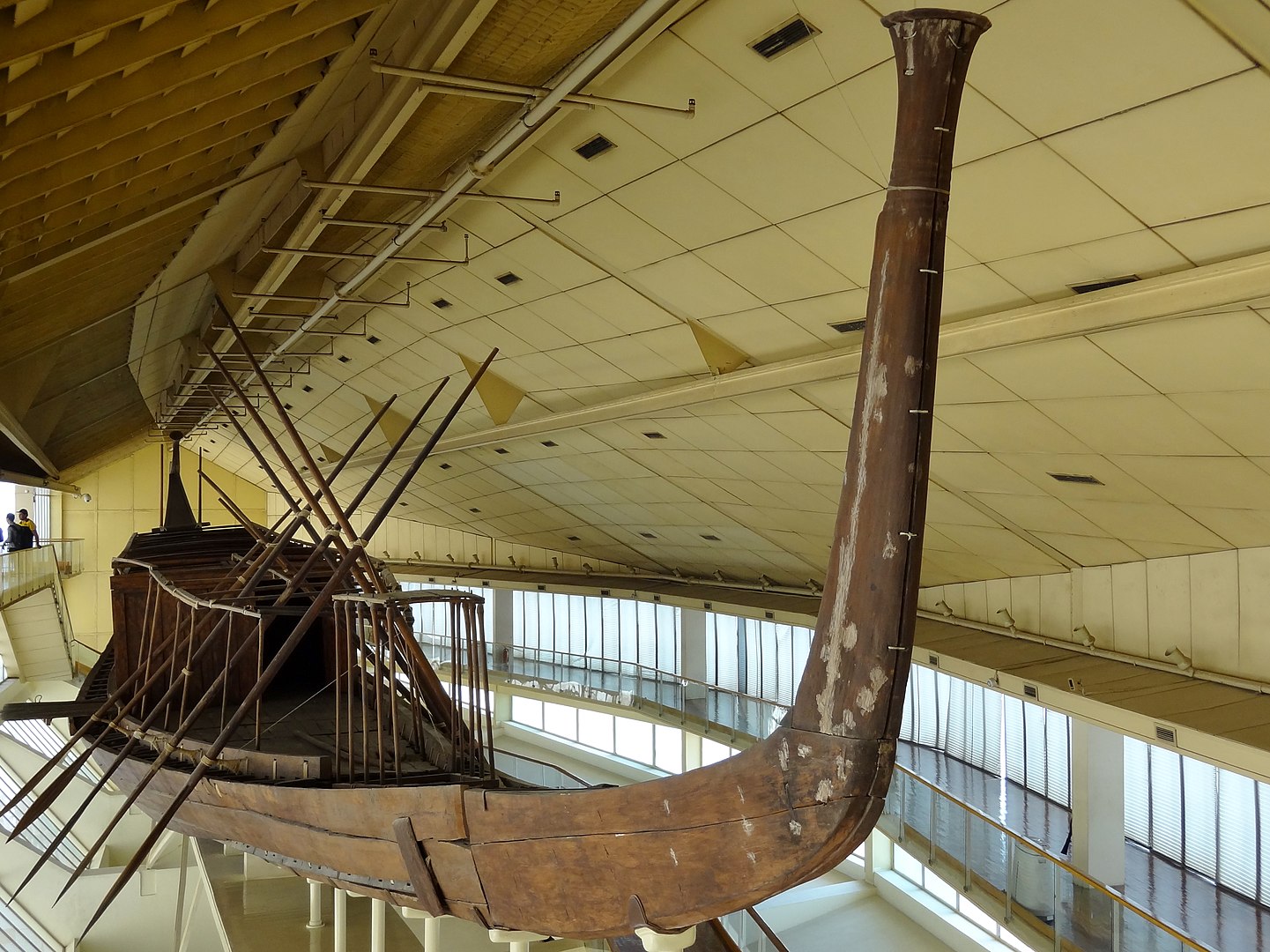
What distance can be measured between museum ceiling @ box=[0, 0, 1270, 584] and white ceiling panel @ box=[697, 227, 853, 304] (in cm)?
3

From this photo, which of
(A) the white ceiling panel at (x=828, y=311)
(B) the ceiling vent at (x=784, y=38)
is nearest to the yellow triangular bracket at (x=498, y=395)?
(A) the white ceiling panel at (x=828, y=311)

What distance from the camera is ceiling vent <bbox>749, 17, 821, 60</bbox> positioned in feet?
15.3

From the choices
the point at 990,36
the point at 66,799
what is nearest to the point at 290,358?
the point at 66,799

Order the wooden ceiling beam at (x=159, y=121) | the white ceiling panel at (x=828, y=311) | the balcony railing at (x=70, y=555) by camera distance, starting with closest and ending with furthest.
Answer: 1. the wooden ceiling beam at (x=159, y=121)
2. the white ceiling panel at (x=828, y=311)
3. the balcony railing at (x=70, y=555)

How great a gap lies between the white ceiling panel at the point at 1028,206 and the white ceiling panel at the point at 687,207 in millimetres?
1425

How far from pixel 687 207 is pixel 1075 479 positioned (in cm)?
366

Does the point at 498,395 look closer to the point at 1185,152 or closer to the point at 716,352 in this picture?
the point at 716,352

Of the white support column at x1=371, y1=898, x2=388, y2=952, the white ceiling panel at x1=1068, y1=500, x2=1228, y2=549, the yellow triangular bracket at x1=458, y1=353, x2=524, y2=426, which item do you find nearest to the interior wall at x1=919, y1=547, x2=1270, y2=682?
the white ceiling panel at x1=1068, y1=500, x2=1228, y2=549

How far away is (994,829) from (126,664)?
7.47 m

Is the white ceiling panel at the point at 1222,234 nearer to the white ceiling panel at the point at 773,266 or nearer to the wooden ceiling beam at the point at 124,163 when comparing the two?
the white ceiling panel at the point at 773,266

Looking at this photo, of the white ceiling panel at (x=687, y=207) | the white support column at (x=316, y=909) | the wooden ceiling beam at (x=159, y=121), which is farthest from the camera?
the white support column at (x=316, y=909)

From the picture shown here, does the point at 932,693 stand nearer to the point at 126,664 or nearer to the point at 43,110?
the point at 126,664

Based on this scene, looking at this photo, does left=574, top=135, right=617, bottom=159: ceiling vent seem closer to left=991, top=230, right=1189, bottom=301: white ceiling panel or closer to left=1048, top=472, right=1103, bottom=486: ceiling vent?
left=991, top=230, right=1189, bottom=301: white ceiling panel

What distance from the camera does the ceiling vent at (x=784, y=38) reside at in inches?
184
